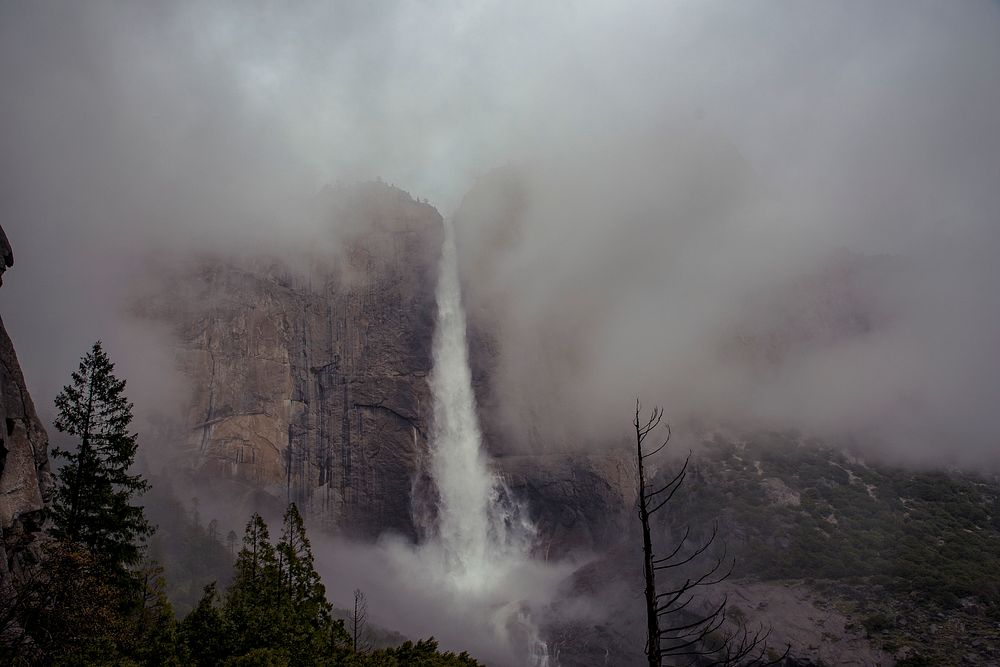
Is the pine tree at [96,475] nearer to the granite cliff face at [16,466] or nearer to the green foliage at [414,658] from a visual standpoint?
the granite cliff face at [16,466]

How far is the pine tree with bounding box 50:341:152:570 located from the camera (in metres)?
36.0

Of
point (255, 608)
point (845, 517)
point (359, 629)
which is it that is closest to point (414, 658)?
point (255, 608)

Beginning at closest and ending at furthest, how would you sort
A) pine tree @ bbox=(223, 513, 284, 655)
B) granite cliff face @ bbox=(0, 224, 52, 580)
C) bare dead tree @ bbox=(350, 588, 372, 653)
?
granite cliff face @ bbox=(0, 224, 52, 580), pine tree @ bbox=(223, 513, 284, 655), bare dead tree @ bbox=(350, 588, 372, 653)

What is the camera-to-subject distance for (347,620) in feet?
336

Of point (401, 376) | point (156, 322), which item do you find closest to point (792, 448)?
point (401, 376)

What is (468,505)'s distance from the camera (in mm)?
119250

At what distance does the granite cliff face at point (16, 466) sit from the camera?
2995 centimetres

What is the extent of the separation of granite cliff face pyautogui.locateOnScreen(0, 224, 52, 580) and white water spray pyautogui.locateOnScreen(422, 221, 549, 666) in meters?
84.7

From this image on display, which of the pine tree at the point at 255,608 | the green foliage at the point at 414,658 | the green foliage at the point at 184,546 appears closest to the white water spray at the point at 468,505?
the green foliage at the point at 184,546

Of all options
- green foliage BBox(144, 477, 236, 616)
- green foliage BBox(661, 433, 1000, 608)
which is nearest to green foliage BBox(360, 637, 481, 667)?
green foliage BBox(661, 433, 1000, 608)

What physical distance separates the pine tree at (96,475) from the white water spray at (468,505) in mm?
81970

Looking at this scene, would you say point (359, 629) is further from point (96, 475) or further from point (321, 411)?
point (96, 475)

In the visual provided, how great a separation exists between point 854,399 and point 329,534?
94.0 meters

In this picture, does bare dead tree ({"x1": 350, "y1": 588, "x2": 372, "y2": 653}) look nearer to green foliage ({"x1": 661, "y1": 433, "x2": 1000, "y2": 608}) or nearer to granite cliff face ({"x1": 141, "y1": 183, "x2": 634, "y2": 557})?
granite cliff face ({"x1": 141, "y1": 183, "x2": 634, "y2": 557})
